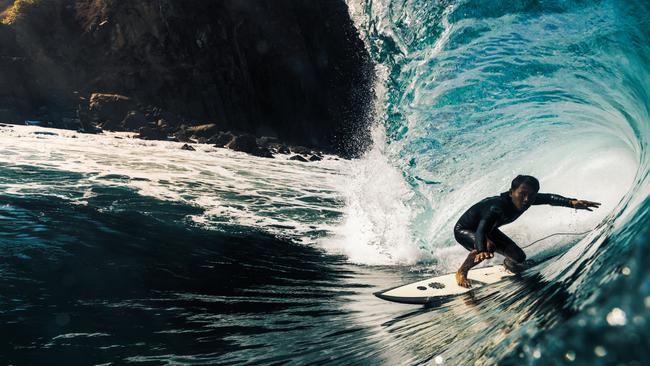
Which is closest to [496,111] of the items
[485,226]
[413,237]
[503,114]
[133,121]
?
[503,114]

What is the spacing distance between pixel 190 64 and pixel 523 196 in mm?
40342

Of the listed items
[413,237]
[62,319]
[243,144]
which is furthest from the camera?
[243,144]

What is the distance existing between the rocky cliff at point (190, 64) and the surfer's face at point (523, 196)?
1291 inches

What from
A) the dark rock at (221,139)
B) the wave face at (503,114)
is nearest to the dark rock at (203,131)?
the dark rock at (221,139)

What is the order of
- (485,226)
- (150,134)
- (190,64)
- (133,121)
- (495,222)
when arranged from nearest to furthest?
1. (485,226)
2. (495,222)
3. (150,134)
4. (133,121)
5. (190,64)

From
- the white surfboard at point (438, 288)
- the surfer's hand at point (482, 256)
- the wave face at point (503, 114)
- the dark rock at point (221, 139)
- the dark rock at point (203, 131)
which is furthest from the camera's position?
the dark rock at point (203, 131)

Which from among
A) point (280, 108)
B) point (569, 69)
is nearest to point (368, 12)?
point (569, 69)

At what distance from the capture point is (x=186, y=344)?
3402 mm

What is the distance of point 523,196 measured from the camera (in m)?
4.39

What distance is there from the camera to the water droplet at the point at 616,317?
4.58 feet

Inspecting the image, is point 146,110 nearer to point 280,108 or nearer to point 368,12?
point 280,108

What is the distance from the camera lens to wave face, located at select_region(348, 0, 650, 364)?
4.82m

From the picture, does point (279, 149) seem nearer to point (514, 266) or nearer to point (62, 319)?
point (514, 266)

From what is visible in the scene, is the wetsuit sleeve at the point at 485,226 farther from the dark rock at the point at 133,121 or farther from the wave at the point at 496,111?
the dark rock at the point at 133,121
